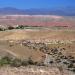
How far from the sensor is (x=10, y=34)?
51062 millimetres

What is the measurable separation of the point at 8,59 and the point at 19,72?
4.30 meters

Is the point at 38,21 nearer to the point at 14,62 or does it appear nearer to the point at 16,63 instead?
the point at 14,62

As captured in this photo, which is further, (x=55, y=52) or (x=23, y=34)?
(x=23, y=34)

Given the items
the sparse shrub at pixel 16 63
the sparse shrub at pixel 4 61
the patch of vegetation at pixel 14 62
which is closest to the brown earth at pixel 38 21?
the sparse shrub at pixel 4 61

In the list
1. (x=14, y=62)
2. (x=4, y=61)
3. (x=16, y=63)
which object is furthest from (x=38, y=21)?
(x=16, y=63)

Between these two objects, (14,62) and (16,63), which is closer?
(16,63)

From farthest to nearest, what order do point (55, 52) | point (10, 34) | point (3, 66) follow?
1. point (10, 34)
2. point (55, 52)
3. point (3, 66)

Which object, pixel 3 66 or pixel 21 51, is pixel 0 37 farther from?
pixel 3 66

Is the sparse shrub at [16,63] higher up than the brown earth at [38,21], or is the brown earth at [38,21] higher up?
the sparse shrub at [16,63]

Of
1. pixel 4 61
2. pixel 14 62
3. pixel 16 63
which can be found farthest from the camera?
pixel 4 61

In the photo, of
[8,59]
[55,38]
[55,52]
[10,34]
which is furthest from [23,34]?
[8,59]

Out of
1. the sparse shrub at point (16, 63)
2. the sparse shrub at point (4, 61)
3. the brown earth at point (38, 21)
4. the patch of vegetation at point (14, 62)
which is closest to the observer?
the sparse shrub at point (16, 63)

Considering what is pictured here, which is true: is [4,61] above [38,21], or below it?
above

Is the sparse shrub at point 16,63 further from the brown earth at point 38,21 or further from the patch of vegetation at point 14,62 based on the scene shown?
the brown earth at point 38,21
